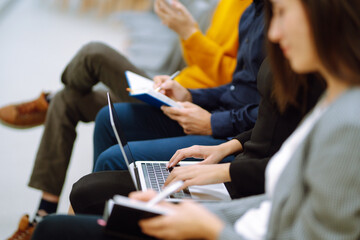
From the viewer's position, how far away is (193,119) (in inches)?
57.9

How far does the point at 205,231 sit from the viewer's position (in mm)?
749

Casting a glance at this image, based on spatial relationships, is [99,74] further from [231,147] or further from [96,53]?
[231,147]

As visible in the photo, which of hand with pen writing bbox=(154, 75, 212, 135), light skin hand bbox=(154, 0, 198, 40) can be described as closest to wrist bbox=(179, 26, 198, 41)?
light skin hand bbox=(154, 0, 198, 40)

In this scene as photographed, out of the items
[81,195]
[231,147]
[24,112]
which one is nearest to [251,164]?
[231,147]

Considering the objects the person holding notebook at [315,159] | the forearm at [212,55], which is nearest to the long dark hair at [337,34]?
the person holding notebook at [315,159]

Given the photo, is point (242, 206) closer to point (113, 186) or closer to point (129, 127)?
point (113, 186)

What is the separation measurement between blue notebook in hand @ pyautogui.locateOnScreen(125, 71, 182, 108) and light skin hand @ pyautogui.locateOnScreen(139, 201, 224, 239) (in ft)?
2.23

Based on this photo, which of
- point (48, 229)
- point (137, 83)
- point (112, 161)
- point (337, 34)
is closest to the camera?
point (337, 34)

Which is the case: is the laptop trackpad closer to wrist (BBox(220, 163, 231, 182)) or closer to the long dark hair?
wrist (BBox(220, 163, 231, 182))

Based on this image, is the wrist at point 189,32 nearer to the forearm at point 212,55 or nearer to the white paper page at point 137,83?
the forearm at point 212,55

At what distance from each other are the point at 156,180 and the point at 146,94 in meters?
0.36

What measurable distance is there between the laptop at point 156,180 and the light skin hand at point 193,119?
0.88 feet

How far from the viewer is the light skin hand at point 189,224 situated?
75cm

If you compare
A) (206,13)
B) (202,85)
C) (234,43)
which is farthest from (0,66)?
(234,43)
